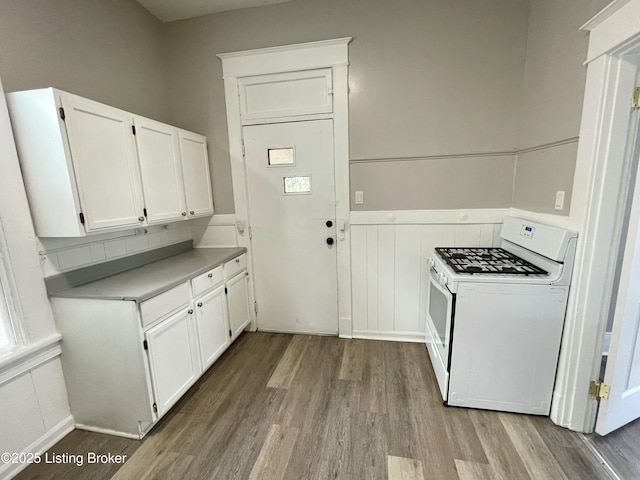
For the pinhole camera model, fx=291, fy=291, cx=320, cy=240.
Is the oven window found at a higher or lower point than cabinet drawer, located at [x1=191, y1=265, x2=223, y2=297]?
lower

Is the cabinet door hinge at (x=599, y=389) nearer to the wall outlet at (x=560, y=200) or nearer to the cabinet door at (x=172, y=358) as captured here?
the wall outlet at (x=560, y=200)

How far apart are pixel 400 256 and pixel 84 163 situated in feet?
7.63

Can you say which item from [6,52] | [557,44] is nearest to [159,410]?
[6,52]

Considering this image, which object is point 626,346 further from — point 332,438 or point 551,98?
point 332,438

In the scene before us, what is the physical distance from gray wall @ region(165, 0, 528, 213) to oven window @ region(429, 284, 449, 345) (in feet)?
2.49

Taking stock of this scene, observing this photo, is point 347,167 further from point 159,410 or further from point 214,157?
point 159,410

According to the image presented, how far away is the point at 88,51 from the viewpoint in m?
2.00

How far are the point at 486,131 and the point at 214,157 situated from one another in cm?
239

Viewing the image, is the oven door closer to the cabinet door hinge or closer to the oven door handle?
the oven door handle

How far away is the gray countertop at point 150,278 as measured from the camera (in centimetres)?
166

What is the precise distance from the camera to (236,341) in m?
2.85

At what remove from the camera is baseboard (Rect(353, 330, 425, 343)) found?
2713 mm

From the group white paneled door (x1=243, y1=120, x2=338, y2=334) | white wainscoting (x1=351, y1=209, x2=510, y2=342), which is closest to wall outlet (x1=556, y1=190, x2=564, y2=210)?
white wainscoting (x1=351, y1=209, x2=510, y2=342)

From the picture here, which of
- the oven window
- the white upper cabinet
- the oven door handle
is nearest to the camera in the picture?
the white upper cabinet
